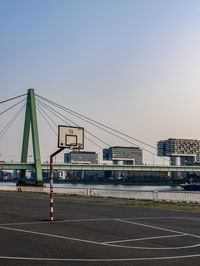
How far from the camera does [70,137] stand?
2352 cm

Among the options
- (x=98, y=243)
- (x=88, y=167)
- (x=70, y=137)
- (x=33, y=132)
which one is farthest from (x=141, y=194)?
(x=88, y=167)

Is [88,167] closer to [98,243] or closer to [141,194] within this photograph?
[141,194]

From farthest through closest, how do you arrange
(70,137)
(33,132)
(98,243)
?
(33,132), (70,137), (98,243)

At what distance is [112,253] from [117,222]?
871 cm

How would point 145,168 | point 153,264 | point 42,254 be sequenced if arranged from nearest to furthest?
point 153,264
point 42,254
point 145,168

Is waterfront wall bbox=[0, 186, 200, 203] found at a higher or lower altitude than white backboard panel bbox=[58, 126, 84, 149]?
lower

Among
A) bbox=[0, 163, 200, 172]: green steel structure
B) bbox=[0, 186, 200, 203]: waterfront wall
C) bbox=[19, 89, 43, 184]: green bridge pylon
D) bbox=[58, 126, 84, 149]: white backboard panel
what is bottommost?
bbox=[0, 186, 200, 203]: waterfront wall

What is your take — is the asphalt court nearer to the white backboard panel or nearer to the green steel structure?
the white backboard panel

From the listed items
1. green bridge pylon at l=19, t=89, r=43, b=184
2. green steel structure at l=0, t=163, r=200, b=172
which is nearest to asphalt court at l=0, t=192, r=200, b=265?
green bridge pylon at l=19, t=89, r=43, b=184

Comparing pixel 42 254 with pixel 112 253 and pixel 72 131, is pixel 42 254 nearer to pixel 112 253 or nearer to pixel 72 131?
pixel 112 253

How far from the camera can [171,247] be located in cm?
1209

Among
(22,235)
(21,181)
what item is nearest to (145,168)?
(21,181)

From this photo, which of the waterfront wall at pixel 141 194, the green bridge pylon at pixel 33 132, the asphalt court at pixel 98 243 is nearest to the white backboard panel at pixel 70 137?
the asphalt court at pixel 98 243

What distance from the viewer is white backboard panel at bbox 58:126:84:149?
75.5ft
